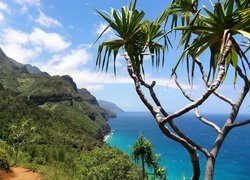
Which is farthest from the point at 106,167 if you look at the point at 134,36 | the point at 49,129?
the point at 49,129

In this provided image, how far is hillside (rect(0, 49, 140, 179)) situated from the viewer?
37.8m

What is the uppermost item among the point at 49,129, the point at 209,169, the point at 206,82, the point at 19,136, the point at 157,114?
the point at 49,129

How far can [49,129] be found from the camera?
102 m

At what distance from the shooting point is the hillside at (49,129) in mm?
37816

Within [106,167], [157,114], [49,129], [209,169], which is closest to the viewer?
[209,169]

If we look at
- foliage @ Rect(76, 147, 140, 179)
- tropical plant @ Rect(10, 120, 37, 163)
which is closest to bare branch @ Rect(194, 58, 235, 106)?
foliage @ Rect(76, 147, 140, 179)

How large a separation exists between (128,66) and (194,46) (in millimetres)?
1111

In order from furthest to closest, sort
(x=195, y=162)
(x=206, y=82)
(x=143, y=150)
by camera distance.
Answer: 1. (x=143, y=150)
2. (x=206, y=82)
3. (x=195, y=162)

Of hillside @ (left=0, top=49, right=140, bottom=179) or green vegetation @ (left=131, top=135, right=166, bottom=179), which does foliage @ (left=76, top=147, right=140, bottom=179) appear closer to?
hillside @ (left=0, top=49, right=140, bottom=179)

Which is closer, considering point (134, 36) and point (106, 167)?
point (134, 36)

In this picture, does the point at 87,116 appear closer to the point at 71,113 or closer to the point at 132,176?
the point at 71,113

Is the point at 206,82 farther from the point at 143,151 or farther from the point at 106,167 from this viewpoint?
the point at 106,167

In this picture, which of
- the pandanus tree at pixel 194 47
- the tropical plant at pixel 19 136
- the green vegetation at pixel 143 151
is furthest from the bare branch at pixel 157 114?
A: the tropical plant at pixel 19 136

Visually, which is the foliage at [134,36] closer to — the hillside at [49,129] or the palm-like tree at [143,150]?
the hillside at [49,129]
